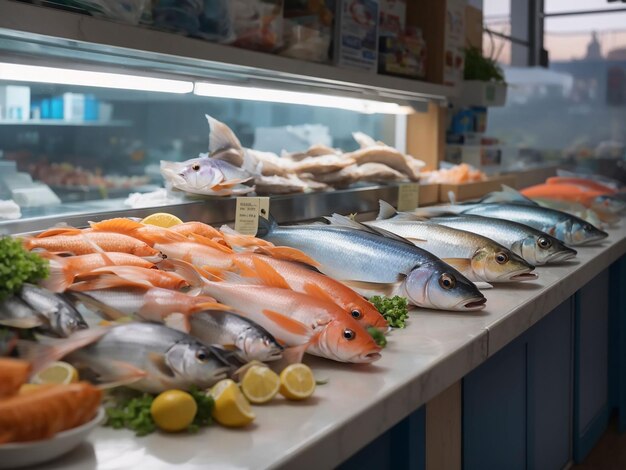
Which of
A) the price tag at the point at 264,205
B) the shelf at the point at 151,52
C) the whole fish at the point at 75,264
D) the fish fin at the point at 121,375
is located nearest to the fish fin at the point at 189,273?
the whole fish at the point at 75,264

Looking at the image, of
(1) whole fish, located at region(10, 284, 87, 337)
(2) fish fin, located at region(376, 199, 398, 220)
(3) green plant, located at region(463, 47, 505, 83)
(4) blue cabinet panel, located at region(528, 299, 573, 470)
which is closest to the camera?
(1) whole fish, located at region(10, 284, 87, 337)

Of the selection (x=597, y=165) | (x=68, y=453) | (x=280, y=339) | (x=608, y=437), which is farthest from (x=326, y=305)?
(x=597, y=165)

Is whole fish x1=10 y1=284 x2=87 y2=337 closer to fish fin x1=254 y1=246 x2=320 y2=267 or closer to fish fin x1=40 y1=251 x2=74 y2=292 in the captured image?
fish fin x1=40 y1=251 x2=74 y2=292

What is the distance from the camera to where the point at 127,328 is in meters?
1.32

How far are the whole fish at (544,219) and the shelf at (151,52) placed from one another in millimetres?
706

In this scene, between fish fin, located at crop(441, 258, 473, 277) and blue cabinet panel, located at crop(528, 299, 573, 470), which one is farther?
blue cabinet panel, located at crop(528, 299, 573, 470)

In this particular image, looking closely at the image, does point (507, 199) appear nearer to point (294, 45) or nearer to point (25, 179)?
point (294, 45)

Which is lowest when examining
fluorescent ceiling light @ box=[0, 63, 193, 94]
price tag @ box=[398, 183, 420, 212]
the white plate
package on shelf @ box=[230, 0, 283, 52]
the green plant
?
the white plate

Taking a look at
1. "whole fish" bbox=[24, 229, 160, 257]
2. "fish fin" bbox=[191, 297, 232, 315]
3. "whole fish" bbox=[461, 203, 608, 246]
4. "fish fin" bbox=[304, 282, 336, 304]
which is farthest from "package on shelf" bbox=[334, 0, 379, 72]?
"fish fin" bbox=[191, 297, 232, 315]

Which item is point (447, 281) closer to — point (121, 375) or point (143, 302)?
point (143, 302)

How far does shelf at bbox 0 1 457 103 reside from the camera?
185cm

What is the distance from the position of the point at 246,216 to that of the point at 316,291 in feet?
2.61

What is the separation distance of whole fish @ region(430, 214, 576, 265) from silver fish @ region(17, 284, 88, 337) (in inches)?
57.8

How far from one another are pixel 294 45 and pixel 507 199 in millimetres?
1173
